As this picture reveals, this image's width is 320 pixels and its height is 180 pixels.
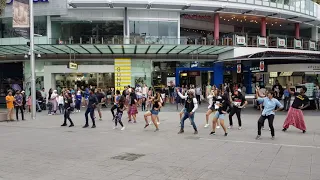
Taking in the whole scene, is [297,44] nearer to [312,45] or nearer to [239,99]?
[312,45]

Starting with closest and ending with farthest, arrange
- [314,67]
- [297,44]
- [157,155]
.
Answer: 1. [157,155]
2. [314,67]
3. [297,44]

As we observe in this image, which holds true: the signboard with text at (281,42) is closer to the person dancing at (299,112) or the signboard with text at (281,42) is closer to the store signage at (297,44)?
the store signage at (297,44)

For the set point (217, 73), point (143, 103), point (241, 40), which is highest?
point (241, 40)

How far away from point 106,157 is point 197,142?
329 cm

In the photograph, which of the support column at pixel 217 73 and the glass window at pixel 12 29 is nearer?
the glass window at pixel 12 29

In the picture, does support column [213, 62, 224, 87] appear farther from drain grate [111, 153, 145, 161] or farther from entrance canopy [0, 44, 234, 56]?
drain grate [111, 153, 145, 161]

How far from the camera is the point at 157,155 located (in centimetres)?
802

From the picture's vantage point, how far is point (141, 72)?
27.8 meters

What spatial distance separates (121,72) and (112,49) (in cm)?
281

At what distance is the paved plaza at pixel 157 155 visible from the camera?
20.8 ft

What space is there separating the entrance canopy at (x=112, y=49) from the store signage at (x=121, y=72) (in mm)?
1063

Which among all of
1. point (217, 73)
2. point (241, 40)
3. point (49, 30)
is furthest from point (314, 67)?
point (49, 30)

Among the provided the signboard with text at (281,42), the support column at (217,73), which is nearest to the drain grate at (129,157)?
the support column at (217,73)

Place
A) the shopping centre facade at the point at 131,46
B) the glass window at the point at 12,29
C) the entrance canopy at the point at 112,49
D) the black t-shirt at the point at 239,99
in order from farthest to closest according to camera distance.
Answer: the glass window at the point at 12,29
the shopping centre facade at the point at 131,46
the entrance canopy at the point at 112,49
the black t-shirt at the point at 239,99
